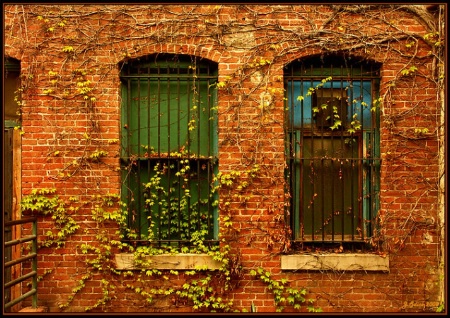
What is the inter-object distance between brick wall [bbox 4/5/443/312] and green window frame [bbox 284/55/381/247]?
0.20 m

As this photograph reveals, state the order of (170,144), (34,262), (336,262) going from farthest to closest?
1. (170,144)
2. (336,262)
3. (34,262)

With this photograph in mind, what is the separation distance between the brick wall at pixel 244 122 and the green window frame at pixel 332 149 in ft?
0.67

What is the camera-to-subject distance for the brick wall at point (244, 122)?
19.1 feet

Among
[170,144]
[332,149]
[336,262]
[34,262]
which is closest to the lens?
[34,262]

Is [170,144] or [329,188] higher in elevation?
[170,144]

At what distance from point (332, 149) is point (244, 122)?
1.23 meters

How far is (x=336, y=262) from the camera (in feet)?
19.0

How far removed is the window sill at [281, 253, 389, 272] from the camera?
5.77 metres

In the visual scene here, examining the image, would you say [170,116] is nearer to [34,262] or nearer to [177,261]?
[177,261]

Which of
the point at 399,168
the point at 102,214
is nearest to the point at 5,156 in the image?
the point at 102,214

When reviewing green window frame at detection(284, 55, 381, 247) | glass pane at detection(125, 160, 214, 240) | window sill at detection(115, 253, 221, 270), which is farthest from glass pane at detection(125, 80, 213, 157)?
window sill at detection(115, 253, 221, 270)

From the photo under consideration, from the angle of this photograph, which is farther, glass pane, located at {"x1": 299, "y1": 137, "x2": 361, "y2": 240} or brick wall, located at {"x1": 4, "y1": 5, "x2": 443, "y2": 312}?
glass pane, located at {"x1": 299, "y1": 137, "x2": 361, "y2": 240}

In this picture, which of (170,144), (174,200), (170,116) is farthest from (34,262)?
(170,116)

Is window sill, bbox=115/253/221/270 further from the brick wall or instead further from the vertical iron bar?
the vertical iron bar
